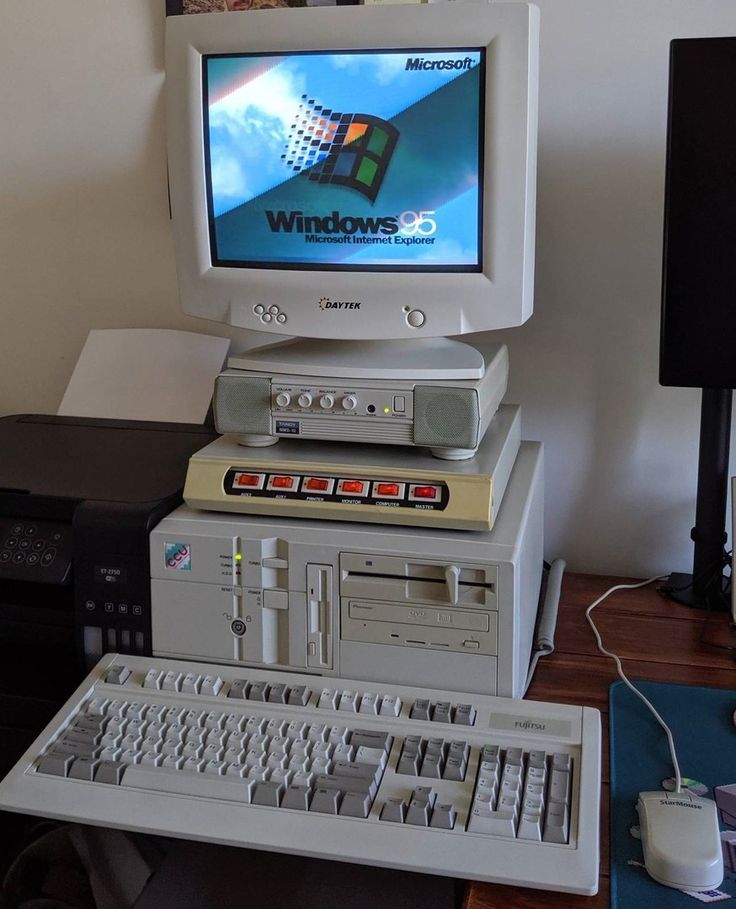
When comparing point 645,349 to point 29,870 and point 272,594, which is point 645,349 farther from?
point 29,870

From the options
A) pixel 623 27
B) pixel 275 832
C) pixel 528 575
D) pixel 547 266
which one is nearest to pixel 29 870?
pixel 275 832

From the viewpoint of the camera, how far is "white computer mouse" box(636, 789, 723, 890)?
78cm

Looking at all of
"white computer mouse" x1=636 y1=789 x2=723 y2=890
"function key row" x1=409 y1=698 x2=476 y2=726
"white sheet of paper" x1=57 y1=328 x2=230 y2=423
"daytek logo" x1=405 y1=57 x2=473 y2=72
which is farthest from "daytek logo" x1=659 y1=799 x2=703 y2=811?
"white sheet of paper" x1=57 y1=328 x2=230 y2=423

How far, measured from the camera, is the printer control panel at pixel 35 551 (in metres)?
1.11

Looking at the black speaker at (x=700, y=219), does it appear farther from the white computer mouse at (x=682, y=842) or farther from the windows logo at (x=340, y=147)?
the white computer mouse at (x=682, y=842)

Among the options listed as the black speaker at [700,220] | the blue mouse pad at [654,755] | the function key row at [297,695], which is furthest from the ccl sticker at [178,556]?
the black speaker at [700,220]

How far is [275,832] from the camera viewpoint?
32.8 inches

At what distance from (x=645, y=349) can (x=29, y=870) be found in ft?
3.55

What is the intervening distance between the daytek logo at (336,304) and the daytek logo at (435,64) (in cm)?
25

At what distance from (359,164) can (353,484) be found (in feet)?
1.14

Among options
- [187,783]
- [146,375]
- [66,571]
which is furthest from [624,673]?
[146,375]

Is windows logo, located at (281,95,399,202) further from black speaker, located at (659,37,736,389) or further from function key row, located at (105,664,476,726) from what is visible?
function key row, located at (105,664,476,726)

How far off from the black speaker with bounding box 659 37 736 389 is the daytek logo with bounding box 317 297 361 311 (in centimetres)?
37

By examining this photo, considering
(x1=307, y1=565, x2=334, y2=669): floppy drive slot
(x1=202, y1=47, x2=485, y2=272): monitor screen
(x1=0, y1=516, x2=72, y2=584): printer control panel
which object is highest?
(x1=202, y1=47, x2=485, y2=272): monitor screen
